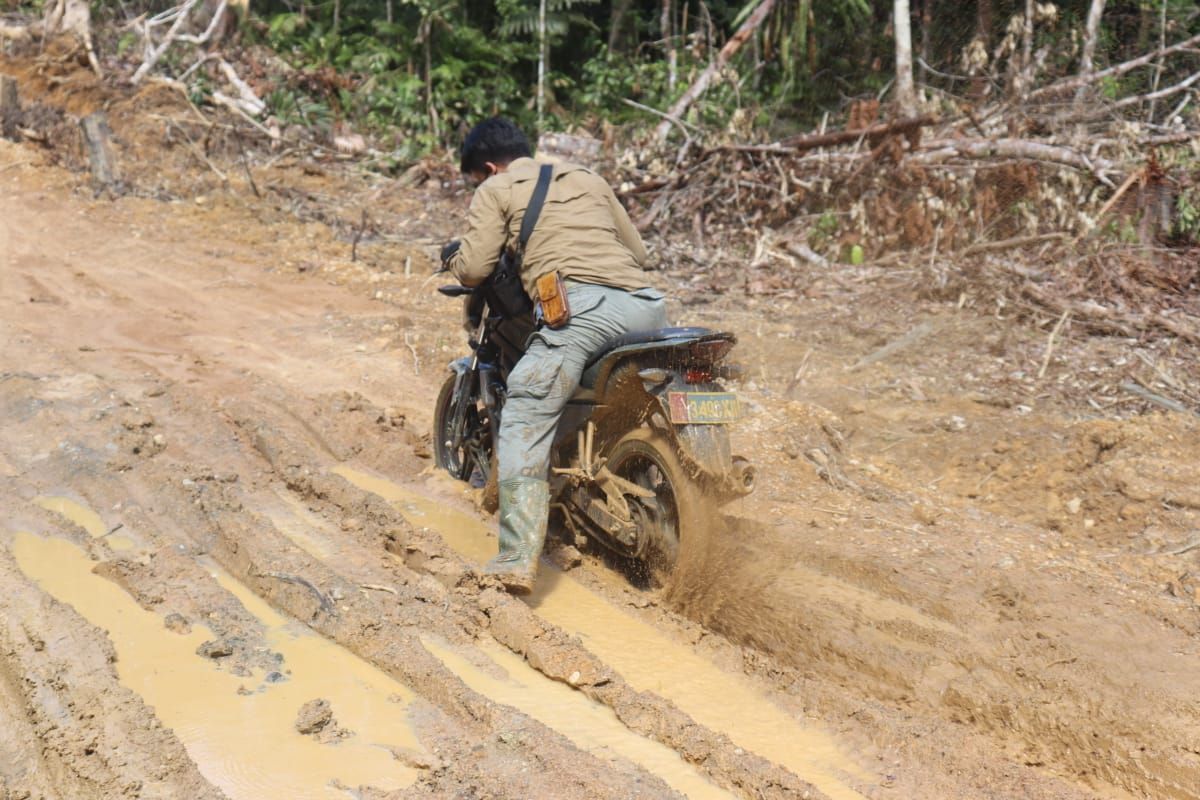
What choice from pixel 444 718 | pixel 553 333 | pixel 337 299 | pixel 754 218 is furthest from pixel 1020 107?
pixel 444 718

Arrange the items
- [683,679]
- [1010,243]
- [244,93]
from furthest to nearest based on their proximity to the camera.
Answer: [244,93]
[1010,243]
[683,679]

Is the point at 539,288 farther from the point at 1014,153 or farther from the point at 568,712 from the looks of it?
the point at 1014,153

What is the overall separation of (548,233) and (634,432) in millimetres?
922

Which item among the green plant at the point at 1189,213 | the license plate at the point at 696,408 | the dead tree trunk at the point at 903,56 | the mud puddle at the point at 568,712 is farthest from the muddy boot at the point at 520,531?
the dead tree trunk at the point at 903,56

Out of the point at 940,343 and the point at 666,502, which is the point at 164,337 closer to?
the point at 666,502

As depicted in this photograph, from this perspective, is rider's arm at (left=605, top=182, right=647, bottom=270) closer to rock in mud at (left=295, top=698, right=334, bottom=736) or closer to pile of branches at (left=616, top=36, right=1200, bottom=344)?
rock in mud at (left=295, top=698, right=334, bottom=736)

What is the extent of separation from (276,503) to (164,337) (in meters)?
3.07

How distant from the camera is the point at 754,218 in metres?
11.3

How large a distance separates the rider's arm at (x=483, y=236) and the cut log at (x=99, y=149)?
8776mm

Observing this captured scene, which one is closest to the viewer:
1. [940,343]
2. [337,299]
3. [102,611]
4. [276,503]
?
[102,611]

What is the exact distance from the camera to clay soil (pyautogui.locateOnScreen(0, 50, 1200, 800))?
3.19 meters

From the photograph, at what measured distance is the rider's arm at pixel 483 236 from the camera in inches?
178

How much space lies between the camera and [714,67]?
44.5 feet

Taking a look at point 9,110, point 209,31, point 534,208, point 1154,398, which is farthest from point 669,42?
point 534,208
